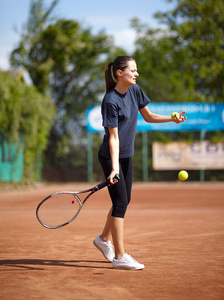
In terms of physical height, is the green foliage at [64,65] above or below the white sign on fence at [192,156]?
above

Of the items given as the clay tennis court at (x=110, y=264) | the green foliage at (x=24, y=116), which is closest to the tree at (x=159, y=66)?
the green foliage at (x=24, y=116)

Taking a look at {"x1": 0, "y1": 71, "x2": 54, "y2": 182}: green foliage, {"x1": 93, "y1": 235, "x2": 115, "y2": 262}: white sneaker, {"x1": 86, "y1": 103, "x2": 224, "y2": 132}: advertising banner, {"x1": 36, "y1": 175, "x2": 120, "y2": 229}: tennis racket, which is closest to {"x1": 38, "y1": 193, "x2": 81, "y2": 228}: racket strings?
{"x1": 36, "y1": 175, "x2": 120, "y2": 229}: tennis racket

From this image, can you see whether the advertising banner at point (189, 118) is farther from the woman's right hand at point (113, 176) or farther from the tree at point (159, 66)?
the woman's right hand at point (113, 176)

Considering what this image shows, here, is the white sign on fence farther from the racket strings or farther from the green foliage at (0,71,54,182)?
the racket strings

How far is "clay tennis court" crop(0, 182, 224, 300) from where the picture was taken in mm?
3598

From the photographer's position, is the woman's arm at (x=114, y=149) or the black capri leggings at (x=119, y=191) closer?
the woman's arm at (x=114, y=149)

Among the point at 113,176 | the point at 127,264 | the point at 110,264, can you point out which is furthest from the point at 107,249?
the point at 113,176

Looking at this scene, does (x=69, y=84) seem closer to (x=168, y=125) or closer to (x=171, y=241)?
(x=168, y=125)

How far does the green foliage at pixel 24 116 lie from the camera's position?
56.6 ft

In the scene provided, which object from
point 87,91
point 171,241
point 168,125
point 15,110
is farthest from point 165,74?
point 171,241

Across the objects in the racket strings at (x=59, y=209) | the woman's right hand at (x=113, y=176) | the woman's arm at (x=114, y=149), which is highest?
the woman's arm at (x=114, y=149)

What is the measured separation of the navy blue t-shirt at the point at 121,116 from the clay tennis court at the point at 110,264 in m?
1.09

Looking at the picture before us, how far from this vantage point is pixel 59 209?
15.5 feet

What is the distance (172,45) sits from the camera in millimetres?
28562
